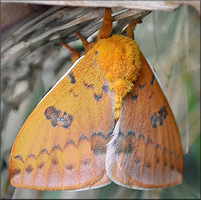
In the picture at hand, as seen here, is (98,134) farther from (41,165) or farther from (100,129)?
(41,165)

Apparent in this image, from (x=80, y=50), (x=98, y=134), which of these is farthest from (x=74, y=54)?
(x=98, y=134)

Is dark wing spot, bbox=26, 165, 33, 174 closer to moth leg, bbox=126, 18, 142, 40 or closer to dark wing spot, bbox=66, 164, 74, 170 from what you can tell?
dark wing spot, bbox=66, 164, 74, 170

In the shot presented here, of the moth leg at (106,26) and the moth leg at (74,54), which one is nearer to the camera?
the moth leg at (106,26)

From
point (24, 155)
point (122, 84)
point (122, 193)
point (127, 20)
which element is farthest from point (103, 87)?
point (122, 193)

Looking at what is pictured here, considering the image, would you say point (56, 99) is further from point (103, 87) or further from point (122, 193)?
point (122, 193)

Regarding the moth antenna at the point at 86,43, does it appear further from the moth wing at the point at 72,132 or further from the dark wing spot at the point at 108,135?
the dark wing spot at the point at 108,135

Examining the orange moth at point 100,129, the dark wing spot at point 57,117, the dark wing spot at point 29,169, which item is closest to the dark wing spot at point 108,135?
the orange moth at point 100,129
